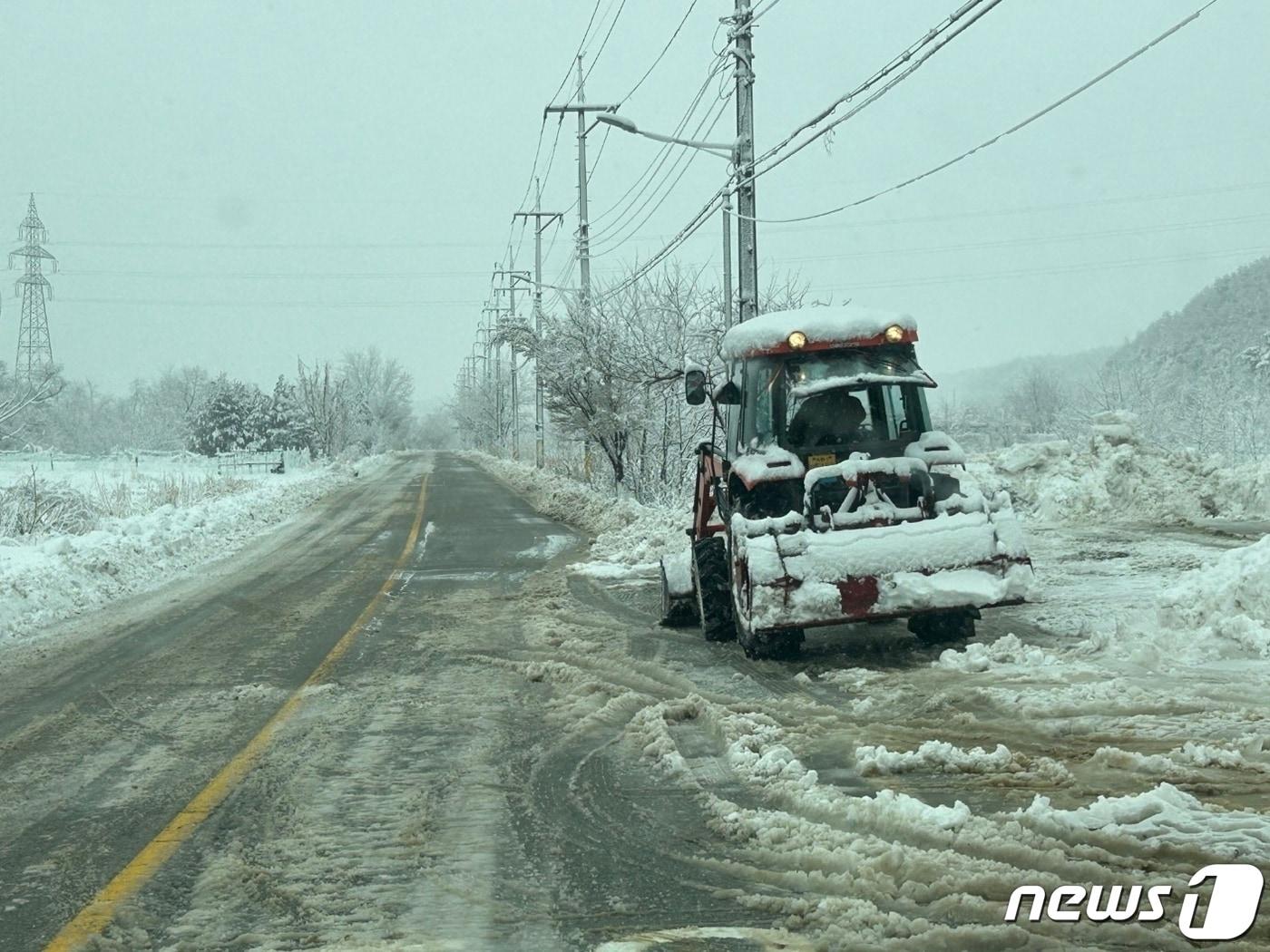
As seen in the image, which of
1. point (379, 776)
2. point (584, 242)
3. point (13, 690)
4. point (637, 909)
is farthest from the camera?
point (584, 242)

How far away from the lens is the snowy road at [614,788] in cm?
441

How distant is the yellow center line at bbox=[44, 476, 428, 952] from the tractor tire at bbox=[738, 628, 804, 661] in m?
3.51

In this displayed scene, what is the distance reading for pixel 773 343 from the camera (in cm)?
978

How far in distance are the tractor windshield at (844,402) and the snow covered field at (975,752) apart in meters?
1.77

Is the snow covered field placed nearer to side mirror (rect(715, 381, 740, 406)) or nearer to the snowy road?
the snowy road

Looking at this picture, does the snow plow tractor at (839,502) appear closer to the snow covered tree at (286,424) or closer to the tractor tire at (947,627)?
the tractor tire at (947,627)

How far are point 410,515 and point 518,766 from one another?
22.7 m

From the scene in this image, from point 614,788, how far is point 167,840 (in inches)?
86.9

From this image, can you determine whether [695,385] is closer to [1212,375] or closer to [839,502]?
[839,502]

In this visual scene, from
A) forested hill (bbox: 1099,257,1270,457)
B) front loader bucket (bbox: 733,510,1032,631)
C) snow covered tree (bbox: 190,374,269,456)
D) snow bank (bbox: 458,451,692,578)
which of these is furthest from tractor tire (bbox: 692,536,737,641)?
snow covered tree (bbox: 190,374,269,456)

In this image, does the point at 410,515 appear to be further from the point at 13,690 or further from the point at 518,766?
the point at 518,766

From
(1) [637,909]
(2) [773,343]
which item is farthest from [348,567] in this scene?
(1) [637,909]

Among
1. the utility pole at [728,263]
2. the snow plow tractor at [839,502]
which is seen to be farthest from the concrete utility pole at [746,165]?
the snow plow tractor at [839,502]

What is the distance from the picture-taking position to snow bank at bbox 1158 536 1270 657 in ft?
26.4
